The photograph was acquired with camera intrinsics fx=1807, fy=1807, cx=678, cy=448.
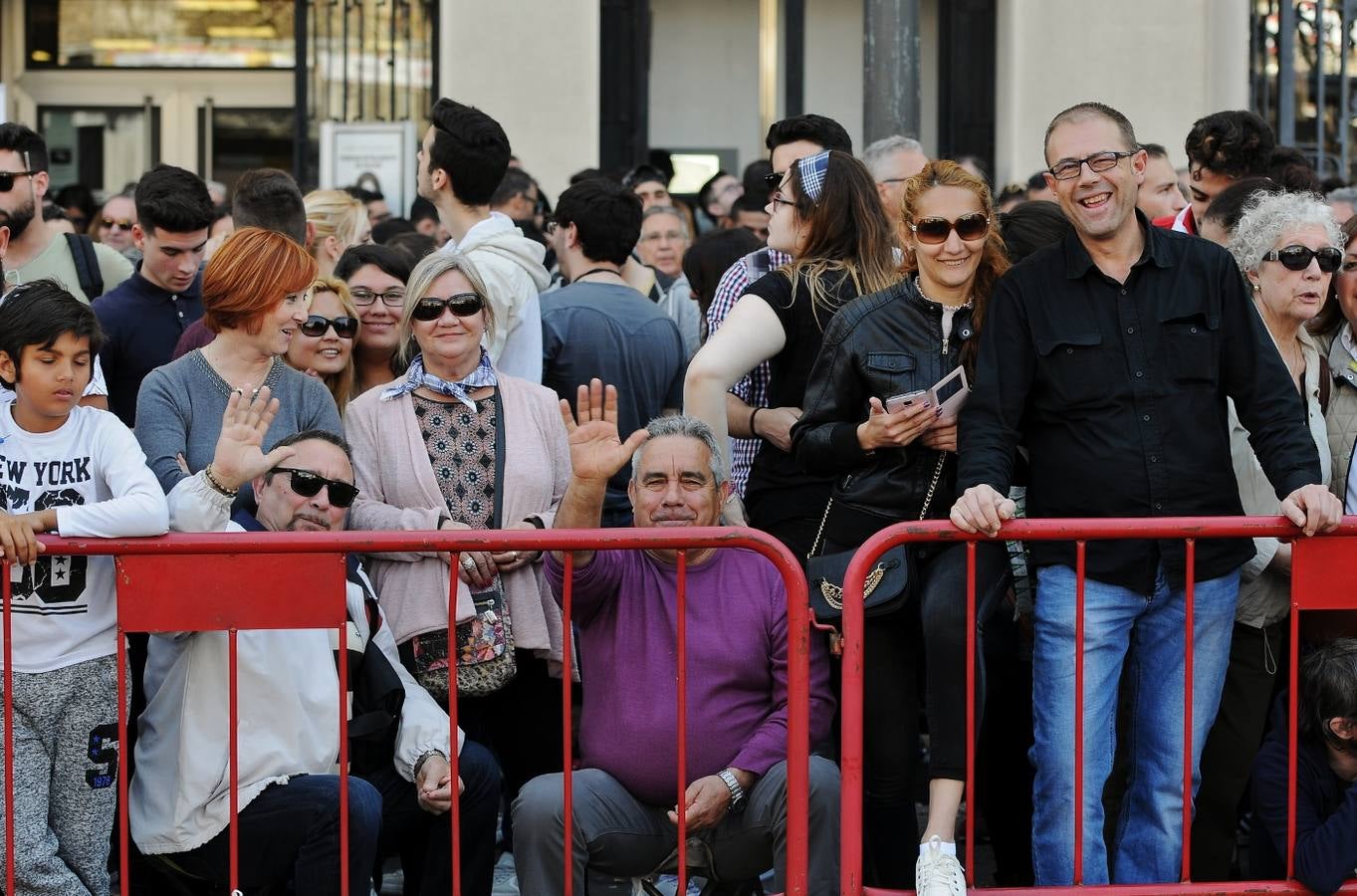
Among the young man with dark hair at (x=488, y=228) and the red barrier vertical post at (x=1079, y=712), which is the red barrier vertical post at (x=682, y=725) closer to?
the red barrier vertical post at (x=1079, y=712)

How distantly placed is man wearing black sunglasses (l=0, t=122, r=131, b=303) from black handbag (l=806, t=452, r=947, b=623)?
3.27 m

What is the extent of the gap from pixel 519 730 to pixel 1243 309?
2403 millimetres

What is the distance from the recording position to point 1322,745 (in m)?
4.84

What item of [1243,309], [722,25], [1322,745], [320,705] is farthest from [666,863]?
[722,25]

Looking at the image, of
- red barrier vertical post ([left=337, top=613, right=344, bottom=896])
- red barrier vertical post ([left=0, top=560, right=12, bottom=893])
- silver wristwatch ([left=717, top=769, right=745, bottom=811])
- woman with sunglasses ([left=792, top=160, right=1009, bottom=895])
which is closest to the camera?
red barrier vertical post ([left=0, top=560, right=12, bottom=893])

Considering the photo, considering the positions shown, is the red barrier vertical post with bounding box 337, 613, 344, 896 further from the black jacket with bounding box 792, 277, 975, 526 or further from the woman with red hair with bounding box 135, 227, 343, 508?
the black jacket with bounding box 792, 277, 975, 526

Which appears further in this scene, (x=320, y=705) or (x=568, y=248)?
(x=568, y=248)

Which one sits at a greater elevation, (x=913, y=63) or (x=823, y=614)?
(x=913, y=63)

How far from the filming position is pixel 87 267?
676 centimetres

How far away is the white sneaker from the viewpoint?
4.36 metres

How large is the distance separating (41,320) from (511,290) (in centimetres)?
175

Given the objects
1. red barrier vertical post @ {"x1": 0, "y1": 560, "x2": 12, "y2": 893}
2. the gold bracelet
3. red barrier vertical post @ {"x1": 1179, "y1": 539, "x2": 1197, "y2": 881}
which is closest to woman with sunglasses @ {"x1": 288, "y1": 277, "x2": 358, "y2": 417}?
the gold bracelet

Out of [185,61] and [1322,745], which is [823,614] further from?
[185,61]

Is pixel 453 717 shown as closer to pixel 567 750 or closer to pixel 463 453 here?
pixel 567 750
